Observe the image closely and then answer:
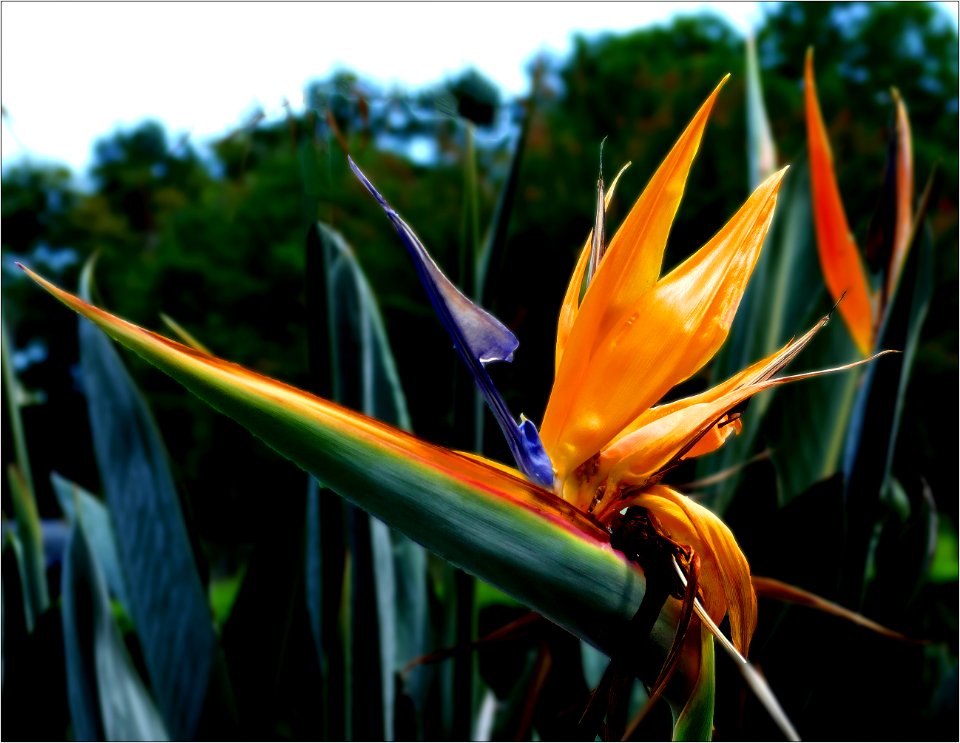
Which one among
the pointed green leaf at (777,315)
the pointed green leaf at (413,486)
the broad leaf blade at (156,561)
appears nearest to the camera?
the pointed green leaf at (413,486)

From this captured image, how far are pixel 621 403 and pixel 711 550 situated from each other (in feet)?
0.20

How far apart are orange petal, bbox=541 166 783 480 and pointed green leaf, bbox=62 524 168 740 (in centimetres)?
40

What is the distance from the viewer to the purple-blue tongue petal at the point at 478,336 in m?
0.30

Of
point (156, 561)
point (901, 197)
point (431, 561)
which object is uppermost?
point (901, 197)

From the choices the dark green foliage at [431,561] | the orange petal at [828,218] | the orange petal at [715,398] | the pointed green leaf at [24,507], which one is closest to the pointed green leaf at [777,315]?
the dark green foliage at [431,561]

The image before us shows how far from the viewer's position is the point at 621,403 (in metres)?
0.32

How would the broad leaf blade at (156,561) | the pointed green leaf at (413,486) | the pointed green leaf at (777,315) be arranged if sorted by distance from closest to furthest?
→ the pointed green leaf at (413,486), the broad leaf blade at (156,561), the pointed green leaf at (777,315)

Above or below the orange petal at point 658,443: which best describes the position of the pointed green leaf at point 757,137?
above

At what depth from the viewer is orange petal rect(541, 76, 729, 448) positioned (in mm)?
319

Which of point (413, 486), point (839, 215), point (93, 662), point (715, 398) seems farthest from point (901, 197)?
point (93, 662)

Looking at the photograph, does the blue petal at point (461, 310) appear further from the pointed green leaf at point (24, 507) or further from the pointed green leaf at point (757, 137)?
the pointed green leaf at point (757, 137)

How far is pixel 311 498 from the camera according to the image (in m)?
0.60

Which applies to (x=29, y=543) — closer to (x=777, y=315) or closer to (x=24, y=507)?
(x=24, y=507)

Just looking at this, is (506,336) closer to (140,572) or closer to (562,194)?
(140,572)
